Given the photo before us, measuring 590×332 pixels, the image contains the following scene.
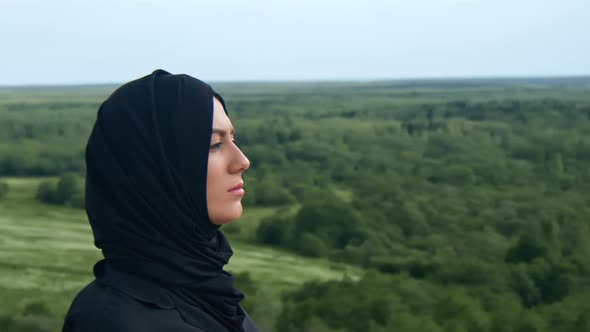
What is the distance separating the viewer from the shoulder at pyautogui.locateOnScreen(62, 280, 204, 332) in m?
1.52

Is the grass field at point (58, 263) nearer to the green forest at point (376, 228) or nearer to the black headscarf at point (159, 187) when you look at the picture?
the green forest at point (376, 228)

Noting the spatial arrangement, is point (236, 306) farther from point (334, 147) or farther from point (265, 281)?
point (334, 147)

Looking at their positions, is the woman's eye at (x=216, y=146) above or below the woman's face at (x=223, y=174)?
above

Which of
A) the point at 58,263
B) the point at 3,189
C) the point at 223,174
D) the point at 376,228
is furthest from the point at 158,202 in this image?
the point at 3,189

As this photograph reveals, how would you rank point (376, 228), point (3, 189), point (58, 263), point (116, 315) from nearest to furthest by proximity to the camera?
point (116, 315) → point (58, 263) → point (376, 228) → point (3, 189)

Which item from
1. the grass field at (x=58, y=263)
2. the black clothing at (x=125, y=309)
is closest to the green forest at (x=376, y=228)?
the grass field at (x=58, y=263)

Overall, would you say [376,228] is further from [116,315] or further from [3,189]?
[116,315]

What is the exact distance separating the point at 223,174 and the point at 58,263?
13808 millimetres

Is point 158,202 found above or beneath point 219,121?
beneath

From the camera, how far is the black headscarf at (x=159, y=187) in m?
1.56

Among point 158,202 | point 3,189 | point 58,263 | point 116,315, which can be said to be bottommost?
point 3,189

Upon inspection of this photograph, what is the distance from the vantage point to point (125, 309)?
1.54m

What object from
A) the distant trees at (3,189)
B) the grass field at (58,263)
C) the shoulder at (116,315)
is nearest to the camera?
the shoulder at (116,315)

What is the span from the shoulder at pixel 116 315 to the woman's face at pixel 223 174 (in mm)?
203
